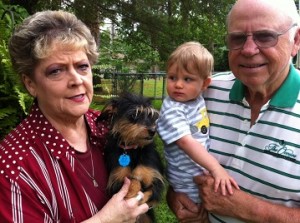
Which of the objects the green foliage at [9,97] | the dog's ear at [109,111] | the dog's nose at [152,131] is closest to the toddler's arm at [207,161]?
the dog's nose at [152,131]

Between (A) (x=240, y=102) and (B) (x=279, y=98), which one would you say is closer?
(B) (x=279, y=98)

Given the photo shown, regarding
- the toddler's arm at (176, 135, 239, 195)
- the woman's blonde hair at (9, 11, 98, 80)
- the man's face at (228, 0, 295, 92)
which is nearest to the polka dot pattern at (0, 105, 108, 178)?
the woman's blonde hair at (9, 11, 98, 80)

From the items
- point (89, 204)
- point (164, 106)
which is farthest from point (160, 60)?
point (89, 204)

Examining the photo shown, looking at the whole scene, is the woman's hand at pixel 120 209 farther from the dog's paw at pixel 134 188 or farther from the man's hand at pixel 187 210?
the man's hand at pixel 187 210

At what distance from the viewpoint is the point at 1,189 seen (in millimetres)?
2398

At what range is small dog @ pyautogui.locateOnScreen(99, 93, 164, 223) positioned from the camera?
9.75ft

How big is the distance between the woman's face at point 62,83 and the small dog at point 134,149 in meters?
0.41

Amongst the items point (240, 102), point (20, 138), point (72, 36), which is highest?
point (72, 36)

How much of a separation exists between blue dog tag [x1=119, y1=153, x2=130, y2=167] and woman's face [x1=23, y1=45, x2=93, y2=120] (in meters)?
0.47

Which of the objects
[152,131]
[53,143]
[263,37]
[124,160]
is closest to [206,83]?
[152,131]

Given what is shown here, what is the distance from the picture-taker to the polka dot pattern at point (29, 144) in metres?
2.46

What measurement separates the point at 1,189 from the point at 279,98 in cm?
188

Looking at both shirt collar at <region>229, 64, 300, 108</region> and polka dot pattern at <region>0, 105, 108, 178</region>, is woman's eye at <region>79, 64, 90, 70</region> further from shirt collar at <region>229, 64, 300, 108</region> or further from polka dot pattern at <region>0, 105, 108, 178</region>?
shirt collar at <region>229, 64, 300, 108</region>

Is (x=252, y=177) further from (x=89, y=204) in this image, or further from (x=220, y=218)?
(x=89, y=204)
